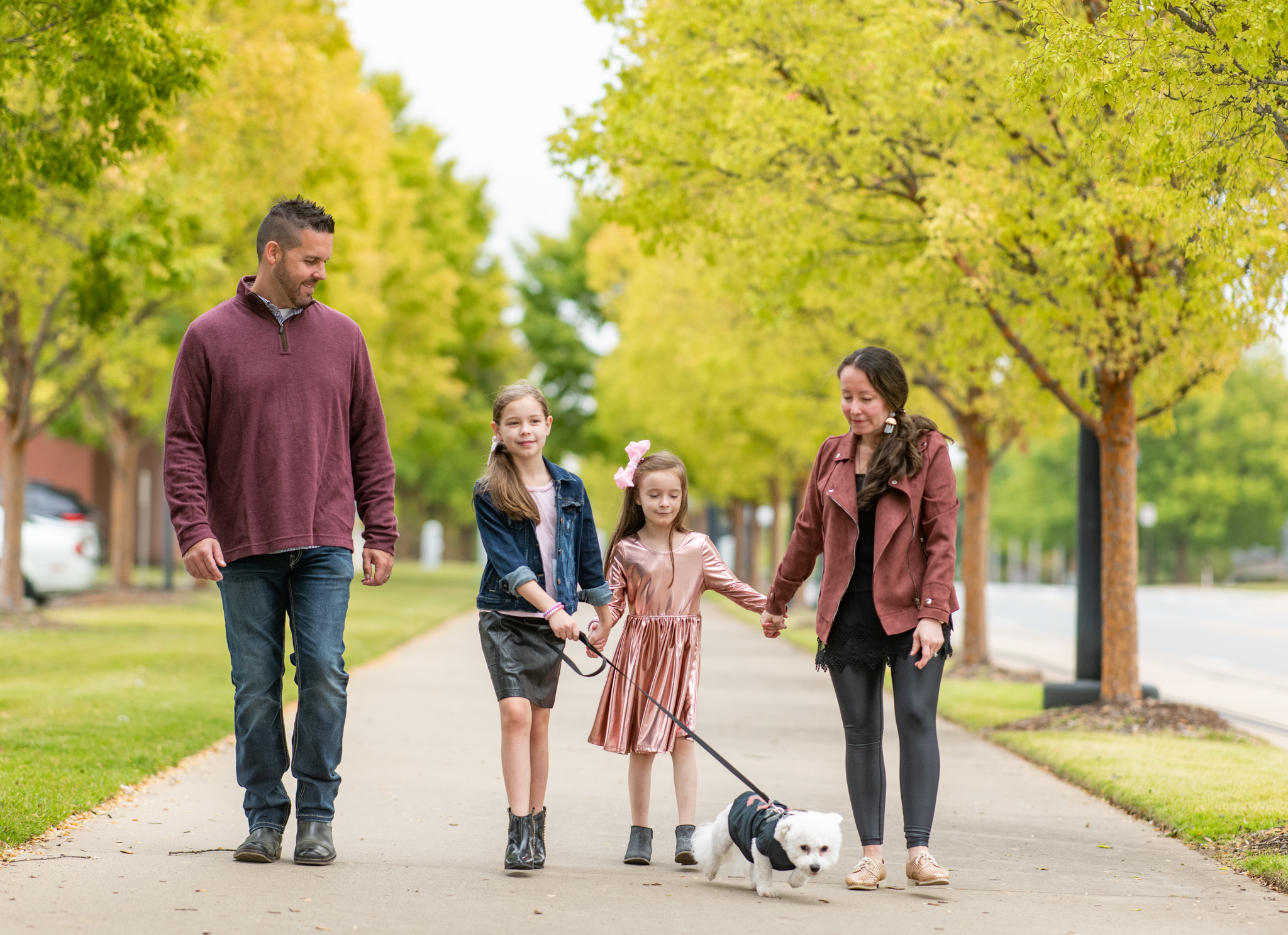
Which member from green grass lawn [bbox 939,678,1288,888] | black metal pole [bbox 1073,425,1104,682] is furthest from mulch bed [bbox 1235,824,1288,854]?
black metal pole [bbox 1073,425,1104,682]

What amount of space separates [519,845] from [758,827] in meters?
0.89

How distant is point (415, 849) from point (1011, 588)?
5302 centimetres

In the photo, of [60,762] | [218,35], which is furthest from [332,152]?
[60,762]

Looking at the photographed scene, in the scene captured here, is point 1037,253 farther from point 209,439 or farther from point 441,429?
point 441,429

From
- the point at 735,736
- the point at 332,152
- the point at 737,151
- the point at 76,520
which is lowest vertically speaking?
the point at 735,736

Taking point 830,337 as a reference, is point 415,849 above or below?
below

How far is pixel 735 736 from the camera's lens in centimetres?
983

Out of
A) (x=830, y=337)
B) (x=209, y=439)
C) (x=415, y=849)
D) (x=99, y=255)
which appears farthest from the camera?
(x=830, y=337)

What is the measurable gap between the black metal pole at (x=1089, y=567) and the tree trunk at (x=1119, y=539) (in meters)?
0.70

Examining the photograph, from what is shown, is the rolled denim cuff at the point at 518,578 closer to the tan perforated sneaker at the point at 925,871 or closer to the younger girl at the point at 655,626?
Answer: the younger girl at the point at 655,626

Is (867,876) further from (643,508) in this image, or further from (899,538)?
(643,508)

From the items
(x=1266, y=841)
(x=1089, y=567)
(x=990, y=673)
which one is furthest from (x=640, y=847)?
(x=990, y=673)

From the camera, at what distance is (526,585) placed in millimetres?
5180

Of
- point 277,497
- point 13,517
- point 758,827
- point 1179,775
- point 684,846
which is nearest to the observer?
point 758,827
